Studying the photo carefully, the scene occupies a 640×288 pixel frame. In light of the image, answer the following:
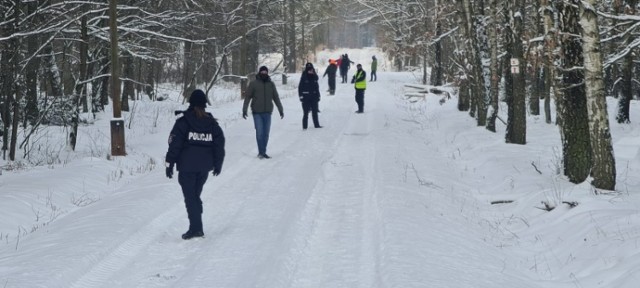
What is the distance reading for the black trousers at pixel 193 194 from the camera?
7078 millimetres

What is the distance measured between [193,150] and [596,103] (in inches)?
206

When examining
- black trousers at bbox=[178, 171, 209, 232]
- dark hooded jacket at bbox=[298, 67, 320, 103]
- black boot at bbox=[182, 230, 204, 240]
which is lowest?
black boot at bbox=[182, 230, 204, 240]

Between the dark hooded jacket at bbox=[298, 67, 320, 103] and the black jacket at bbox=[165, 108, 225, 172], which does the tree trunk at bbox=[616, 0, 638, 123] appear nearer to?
the dark hooded jacket at bbox=[298, 67, 320, 103]

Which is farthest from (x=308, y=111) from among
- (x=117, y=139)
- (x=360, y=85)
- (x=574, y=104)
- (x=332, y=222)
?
(x=332, y=222)

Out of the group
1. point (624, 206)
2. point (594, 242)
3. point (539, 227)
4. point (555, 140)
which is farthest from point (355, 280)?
point (555, 140)

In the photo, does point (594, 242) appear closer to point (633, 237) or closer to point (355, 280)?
point (633, 237)

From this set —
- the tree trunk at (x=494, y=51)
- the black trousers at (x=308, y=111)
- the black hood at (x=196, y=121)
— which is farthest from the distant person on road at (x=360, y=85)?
the black hood at (x=196, y=121)

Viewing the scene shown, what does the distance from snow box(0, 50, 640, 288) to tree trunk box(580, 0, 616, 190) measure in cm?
27

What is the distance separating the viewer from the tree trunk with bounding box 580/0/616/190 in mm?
7953

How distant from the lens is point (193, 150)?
23.3 ft

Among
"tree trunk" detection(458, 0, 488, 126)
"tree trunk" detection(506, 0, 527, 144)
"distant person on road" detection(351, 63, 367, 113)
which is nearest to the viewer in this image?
"tree trunk" detection(506, 0, 527, 144)

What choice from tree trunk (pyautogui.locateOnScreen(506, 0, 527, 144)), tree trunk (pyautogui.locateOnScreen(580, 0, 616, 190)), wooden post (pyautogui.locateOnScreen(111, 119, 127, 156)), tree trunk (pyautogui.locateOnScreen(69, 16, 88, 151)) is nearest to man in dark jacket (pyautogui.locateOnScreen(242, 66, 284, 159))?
wooden post (pyautogui.locateOnScreen(111, 119, 127, 156))

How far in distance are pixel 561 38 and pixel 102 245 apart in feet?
22.6

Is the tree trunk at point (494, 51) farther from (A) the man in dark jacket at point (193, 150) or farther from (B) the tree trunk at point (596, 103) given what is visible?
(A) the man in dark jacket at point (193, 150)
